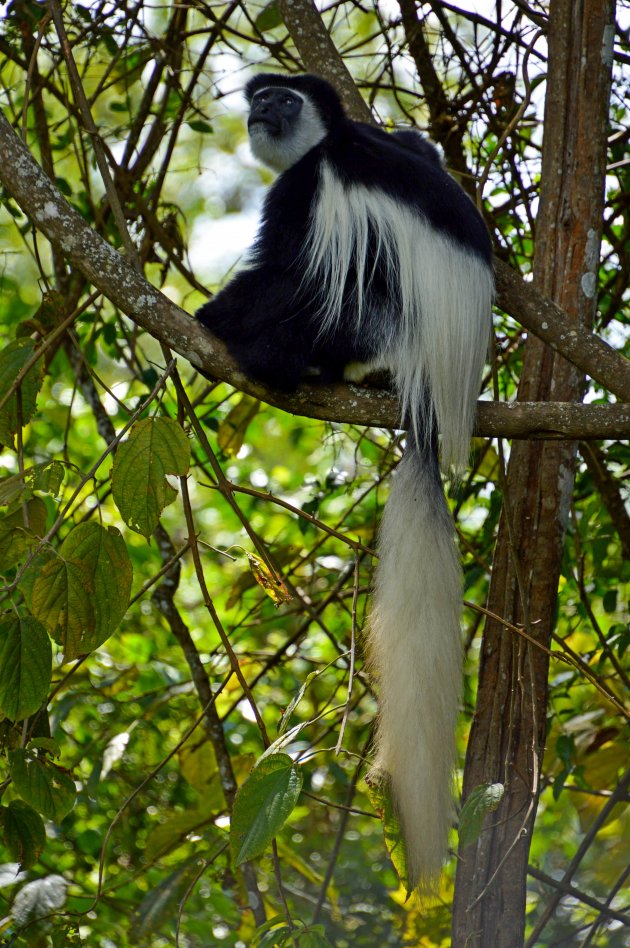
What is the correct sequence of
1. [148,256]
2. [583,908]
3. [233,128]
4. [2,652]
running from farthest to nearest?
1. [233,128]
2. [148,256]
3. [583,908]
4. [2,652]

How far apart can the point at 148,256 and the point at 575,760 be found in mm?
1794

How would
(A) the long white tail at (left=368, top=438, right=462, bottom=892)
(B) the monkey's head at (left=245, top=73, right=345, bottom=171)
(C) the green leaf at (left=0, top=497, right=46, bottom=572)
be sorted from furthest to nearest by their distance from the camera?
(B) the monkey's head at (left=245, top=73, right=345, bottom=171) < (A) the long white tail at (left=368, top=438, right=462, bottom=892) < (C) the green leaf at (left=0, top=497, right=46, bottom=572)

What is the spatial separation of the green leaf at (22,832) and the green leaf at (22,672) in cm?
37

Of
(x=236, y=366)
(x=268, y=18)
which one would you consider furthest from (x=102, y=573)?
(x=268, y=18)

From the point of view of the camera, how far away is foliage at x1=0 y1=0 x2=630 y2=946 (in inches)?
54.4

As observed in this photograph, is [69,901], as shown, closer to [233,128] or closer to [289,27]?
[289,27]

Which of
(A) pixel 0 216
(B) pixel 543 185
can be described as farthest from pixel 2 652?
(A) pixel 0 216

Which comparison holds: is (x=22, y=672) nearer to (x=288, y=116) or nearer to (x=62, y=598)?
(x=62, y=598)

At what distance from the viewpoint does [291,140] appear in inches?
99.4

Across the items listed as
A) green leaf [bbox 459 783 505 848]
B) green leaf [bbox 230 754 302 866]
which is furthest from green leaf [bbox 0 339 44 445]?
green leaf [bbox 459 783 505 848]

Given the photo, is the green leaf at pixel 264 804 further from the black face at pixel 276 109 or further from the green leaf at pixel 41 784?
the black face at pixel 276 109

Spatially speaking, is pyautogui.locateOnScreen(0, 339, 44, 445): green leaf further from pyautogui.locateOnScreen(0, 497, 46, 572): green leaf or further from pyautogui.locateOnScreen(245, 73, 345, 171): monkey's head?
pyautogui.locateOnScreen(245, 73, 345, 171): monkey's head

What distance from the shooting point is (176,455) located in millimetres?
1411

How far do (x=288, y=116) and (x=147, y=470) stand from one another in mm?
1466
